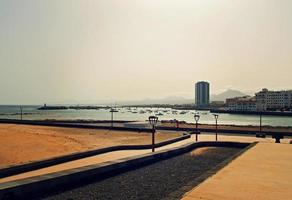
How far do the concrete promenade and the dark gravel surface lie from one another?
59cm

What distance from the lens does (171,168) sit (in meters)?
12.9

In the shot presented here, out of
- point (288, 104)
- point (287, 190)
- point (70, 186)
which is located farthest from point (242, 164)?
point (288, 104)

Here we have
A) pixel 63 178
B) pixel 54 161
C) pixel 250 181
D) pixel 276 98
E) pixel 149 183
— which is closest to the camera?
pixel 63 178

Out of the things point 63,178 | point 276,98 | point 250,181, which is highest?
point 276,98

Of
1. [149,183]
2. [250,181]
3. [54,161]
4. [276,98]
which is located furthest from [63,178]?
[276,98]

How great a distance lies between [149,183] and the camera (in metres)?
10.4

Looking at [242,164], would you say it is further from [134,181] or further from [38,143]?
[38,143]

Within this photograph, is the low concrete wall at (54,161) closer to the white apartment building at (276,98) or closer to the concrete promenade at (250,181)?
the concrete promenade at (250,181)

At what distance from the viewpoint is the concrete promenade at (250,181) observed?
332 inches

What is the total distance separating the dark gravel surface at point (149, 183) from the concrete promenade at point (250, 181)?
59 centimetres

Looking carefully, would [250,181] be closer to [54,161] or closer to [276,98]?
[54,161]

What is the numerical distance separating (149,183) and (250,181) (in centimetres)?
304

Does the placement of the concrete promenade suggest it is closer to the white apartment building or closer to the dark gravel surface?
the dark gravel surface

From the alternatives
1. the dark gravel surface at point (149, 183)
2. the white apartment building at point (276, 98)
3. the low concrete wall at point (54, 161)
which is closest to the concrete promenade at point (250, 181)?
the dark gravel surface at point (149, 183)
